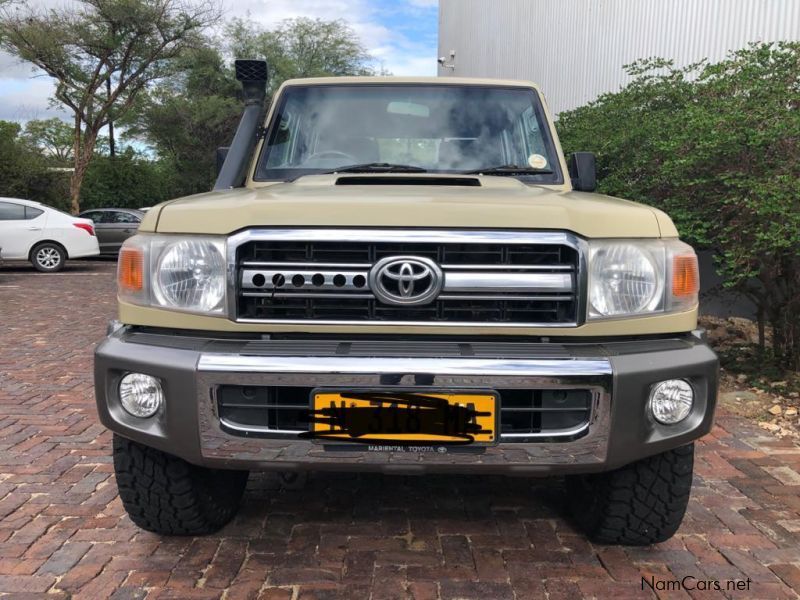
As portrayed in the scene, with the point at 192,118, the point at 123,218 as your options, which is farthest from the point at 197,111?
the point at 123,218

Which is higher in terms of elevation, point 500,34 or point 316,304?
point 500,34

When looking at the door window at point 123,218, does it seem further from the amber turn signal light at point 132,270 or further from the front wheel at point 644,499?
the front wheel at point 644,499

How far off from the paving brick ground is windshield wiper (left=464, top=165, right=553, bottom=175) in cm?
151

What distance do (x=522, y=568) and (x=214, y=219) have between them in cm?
169

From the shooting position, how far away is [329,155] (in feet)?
11.3

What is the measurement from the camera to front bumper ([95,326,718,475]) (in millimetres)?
2146

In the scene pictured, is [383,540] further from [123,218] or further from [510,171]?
[123,218]

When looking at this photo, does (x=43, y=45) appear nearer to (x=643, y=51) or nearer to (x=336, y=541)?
(x=643, y=51)

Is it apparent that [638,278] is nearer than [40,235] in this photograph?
Yes

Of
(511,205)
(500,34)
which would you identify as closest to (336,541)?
(511,205)

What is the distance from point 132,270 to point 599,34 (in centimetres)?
1122

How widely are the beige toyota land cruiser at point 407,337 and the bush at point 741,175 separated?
2527mm

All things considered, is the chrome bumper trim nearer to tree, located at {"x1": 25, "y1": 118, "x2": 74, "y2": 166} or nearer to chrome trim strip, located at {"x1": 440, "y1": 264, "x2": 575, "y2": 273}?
chrome trim strip, located at {"x1": 440, "y1": 264, "x2": 575, "y2": 273}

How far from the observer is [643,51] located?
10.1m
